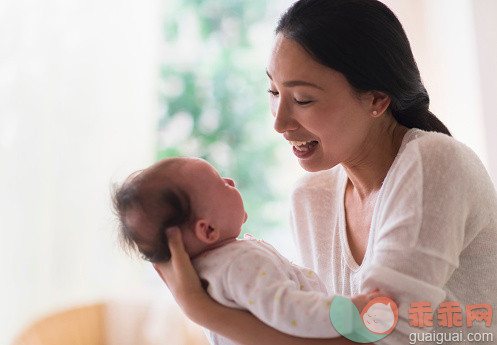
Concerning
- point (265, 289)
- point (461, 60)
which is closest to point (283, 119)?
point (265, 289)

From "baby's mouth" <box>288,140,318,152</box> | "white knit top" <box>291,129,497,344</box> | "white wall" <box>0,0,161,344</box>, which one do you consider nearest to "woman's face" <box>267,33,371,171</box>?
"baby's mouth" <box>288,140,318,152</box>

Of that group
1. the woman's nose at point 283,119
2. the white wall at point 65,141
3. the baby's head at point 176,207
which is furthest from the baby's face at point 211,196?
the white wall at point 65,141

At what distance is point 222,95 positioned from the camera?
150 inches

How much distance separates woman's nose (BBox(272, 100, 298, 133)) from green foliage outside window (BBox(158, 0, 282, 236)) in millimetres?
2455

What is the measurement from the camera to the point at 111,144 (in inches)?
120

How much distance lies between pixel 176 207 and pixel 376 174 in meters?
0.54

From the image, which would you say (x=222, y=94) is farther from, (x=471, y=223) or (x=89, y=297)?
(x=471, y=223)

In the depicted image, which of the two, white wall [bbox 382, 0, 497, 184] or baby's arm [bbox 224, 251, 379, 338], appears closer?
baby's arm [bbox 224, 251, 379, 338]

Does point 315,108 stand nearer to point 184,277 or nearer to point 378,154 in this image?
point 378,154

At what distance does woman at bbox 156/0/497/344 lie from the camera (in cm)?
105

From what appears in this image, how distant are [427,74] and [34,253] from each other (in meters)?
2.46

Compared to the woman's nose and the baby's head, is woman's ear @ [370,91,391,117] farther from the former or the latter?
the baby's head

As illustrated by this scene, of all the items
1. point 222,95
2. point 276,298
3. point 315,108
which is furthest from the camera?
point 222,95

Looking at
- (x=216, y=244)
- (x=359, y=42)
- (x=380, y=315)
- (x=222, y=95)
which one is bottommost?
(x=380, y=315)
